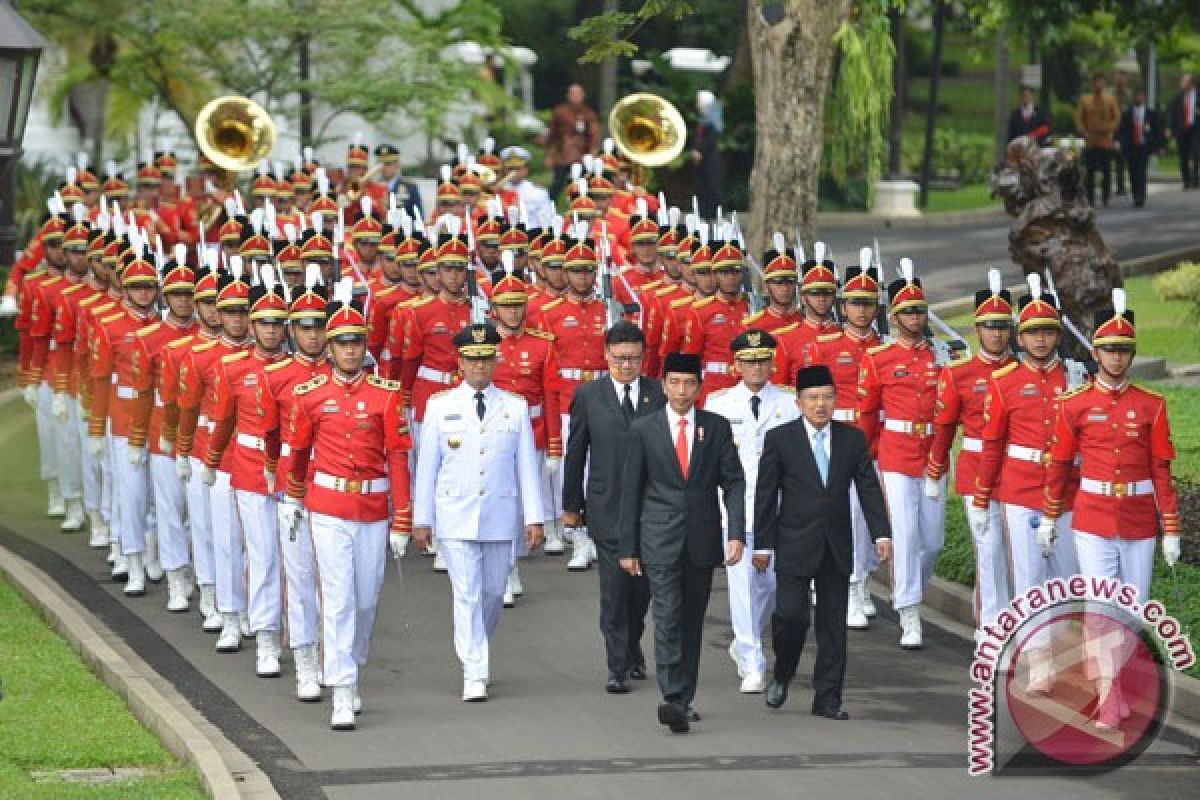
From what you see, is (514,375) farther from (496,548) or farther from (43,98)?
(43,98)

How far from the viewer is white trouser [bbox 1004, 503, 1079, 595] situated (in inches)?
588

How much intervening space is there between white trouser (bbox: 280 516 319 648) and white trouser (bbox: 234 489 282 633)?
1.65ft

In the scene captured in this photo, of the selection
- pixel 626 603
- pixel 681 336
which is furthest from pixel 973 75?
pixel 626 603

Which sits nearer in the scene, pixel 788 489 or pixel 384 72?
pixel 788 489

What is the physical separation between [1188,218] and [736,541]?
2598cm

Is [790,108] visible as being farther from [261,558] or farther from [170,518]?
[261,558]

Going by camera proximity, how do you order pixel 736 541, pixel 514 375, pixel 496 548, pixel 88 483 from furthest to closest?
pixel 88 483
pixel 514 375
pixel 496 548
pixel 736 541

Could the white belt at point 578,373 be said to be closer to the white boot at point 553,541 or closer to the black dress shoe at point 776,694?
the white boot at point 553,541

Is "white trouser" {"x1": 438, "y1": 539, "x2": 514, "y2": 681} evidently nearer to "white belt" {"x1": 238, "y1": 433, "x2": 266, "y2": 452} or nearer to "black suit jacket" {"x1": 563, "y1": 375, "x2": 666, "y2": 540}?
"black suit jacket" {"x1": 563, "y1": 375, "x2": 666, "y2": 540}

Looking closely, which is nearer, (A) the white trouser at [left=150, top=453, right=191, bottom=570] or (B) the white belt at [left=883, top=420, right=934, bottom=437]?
(B) the white belt at [left=883, top=420, right=934, bottom=437]

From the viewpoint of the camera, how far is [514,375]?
18.2m

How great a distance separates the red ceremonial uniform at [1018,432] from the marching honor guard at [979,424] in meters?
0.20

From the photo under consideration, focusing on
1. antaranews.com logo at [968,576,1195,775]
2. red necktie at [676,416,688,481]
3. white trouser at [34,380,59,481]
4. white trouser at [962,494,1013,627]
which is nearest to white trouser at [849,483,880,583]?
Answer: white trouser at [962,494,1013,627]

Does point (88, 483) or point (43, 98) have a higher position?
point (43, 98)
